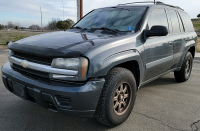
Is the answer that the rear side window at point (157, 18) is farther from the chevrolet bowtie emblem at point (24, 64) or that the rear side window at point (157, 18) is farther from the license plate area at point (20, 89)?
the license plate area at point (20, 89)

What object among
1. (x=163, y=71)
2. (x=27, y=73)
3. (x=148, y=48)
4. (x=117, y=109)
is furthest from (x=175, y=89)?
(x=27, y=73)

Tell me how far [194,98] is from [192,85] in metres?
0.94

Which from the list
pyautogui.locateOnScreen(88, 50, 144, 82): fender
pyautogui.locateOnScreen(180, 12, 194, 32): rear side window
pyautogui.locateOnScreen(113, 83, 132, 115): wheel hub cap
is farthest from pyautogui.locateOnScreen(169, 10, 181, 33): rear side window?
pyautogui.locateOnScreen(113, 83, 132, 115): wheel hub cap

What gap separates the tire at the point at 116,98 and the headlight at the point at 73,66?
368 mm

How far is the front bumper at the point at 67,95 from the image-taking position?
6.77 ft

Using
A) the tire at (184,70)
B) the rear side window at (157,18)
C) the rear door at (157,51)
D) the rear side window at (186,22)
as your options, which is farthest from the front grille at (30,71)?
the rear side window at (186,22)

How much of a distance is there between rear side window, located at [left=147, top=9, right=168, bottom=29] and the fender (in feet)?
2.45

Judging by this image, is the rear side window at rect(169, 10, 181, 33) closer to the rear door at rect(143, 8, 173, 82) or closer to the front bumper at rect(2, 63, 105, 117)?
the rear door at rect(143, 8, 173, 82)

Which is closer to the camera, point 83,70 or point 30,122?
point 83,70

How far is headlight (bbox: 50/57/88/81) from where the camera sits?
209cm

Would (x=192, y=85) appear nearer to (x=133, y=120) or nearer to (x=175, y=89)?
(x=175, y=89)

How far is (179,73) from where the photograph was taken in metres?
4.57

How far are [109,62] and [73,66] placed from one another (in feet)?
1.47

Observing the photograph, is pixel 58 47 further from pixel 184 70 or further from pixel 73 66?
pixel 184 70
